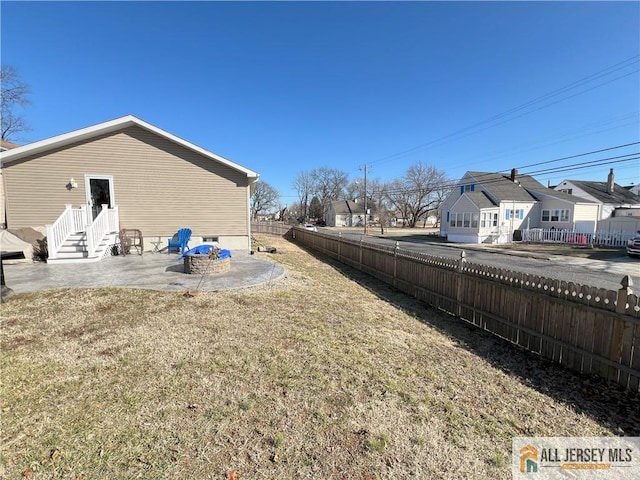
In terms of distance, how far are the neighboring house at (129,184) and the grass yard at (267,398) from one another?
6.81 m

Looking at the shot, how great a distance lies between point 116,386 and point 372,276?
24.8 feet

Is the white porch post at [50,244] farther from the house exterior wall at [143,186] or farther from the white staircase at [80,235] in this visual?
the house exterior wall at [143,186]

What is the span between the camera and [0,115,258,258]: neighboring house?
10086 mm

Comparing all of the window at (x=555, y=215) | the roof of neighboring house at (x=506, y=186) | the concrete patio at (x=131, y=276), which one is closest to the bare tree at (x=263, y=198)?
the roof of neighboring house at (x=506, y=186)

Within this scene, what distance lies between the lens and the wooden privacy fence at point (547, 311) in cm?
325

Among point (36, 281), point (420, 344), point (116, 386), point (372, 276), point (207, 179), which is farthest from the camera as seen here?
point (207, 179)

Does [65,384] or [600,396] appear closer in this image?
→ [65,384]

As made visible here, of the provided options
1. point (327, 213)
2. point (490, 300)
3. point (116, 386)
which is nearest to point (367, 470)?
point (116, 386)

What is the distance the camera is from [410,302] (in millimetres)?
6723

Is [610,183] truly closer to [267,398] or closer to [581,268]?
[581,268]

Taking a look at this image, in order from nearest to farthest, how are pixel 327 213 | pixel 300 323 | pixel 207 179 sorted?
pixel 300 323, pixel 207 179, pixel 327 213

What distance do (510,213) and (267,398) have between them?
92.6 feet

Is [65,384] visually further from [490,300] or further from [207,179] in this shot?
[207,179]

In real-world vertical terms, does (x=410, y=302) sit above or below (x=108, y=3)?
below
